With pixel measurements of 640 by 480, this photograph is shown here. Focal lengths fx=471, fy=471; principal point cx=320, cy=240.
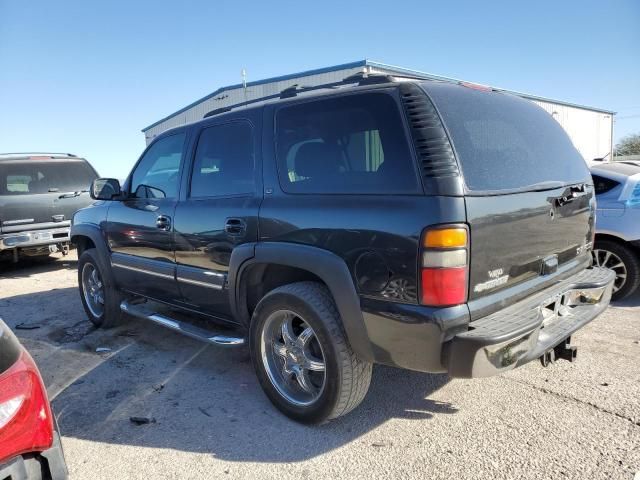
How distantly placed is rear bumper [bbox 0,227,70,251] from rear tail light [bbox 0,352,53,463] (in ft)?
22.4

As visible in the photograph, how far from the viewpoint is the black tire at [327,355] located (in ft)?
8.60

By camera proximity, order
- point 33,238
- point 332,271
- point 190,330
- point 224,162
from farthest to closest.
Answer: point 33,238 → point 190,330 → point 224,162 → point 332,271

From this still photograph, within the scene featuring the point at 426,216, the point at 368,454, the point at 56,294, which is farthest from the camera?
the point at 56,294

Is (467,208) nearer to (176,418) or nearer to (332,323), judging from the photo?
(332,323)

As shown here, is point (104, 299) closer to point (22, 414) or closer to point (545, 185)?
point (22, 414)

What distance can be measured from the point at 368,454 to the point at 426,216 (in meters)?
1.36

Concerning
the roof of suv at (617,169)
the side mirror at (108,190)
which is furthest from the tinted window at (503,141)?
the side mirror at (108,190)

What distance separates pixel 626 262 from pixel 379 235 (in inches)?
147

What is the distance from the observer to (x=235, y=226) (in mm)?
3133

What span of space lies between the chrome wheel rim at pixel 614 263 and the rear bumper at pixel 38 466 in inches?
197

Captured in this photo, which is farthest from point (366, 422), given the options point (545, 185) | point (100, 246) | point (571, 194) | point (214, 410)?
point (100, 246)

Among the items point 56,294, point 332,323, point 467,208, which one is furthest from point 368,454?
point 56,294

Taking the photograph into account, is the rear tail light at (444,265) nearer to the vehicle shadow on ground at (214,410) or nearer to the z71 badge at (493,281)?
the z71 badge at (493,281)

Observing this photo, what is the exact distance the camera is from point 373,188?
2438 mm
